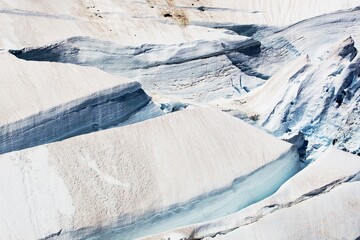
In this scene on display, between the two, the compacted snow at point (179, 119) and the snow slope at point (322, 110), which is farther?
the snow slope at point (322, 110)

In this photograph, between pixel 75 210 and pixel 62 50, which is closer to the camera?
pixel 75 210

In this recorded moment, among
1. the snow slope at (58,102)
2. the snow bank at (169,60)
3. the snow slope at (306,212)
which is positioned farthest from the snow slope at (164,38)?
the snow slope at (306,212)

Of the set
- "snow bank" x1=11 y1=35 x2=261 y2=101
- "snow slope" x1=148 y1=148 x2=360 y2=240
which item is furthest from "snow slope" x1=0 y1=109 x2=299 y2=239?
"snow bank" x1=11 y1=35 x2=261 y2=101

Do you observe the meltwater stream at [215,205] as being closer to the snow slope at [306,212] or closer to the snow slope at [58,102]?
the snow slope at [306,212]

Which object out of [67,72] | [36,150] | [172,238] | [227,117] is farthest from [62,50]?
[172,238]

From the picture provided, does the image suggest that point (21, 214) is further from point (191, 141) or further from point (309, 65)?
point (309, 65)
